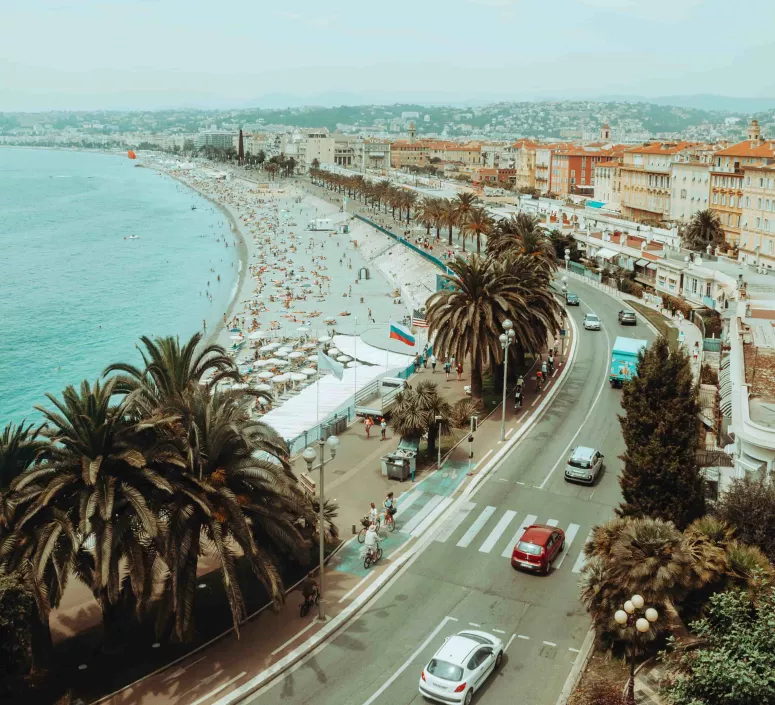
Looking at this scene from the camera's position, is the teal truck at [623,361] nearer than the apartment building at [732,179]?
Yes

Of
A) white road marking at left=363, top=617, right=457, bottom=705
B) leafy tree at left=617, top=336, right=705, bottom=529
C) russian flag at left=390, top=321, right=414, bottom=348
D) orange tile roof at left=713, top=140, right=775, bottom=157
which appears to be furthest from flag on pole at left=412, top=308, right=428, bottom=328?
orange tile roof at left=713, top=140, right=775, bottom=157

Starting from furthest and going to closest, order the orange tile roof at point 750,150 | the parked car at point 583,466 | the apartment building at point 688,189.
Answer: the apartment building at point 688,189, the orange tile roof at point 750,150, the parked car at point 583,466

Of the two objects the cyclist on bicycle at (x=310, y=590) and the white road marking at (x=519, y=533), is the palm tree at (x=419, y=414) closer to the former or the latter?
the white road marking at (x=519, y=533)

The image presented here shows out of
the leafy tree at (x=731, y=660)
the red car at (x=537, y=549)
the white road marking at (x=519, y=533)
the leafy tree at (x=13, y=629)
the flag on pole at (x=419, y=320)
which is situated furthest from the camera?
the flag on pole at (x=419, y=320)

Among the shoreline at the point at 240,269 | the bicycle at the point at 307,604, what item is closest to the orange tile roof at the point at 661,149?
the shoreline at the point at 240,269

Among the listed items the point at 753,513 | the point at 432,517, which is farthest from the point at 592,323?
the point at 753,513

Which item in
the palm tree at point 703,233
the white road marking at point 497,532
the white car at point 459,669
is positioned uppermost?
the palm tree at point 703,233
